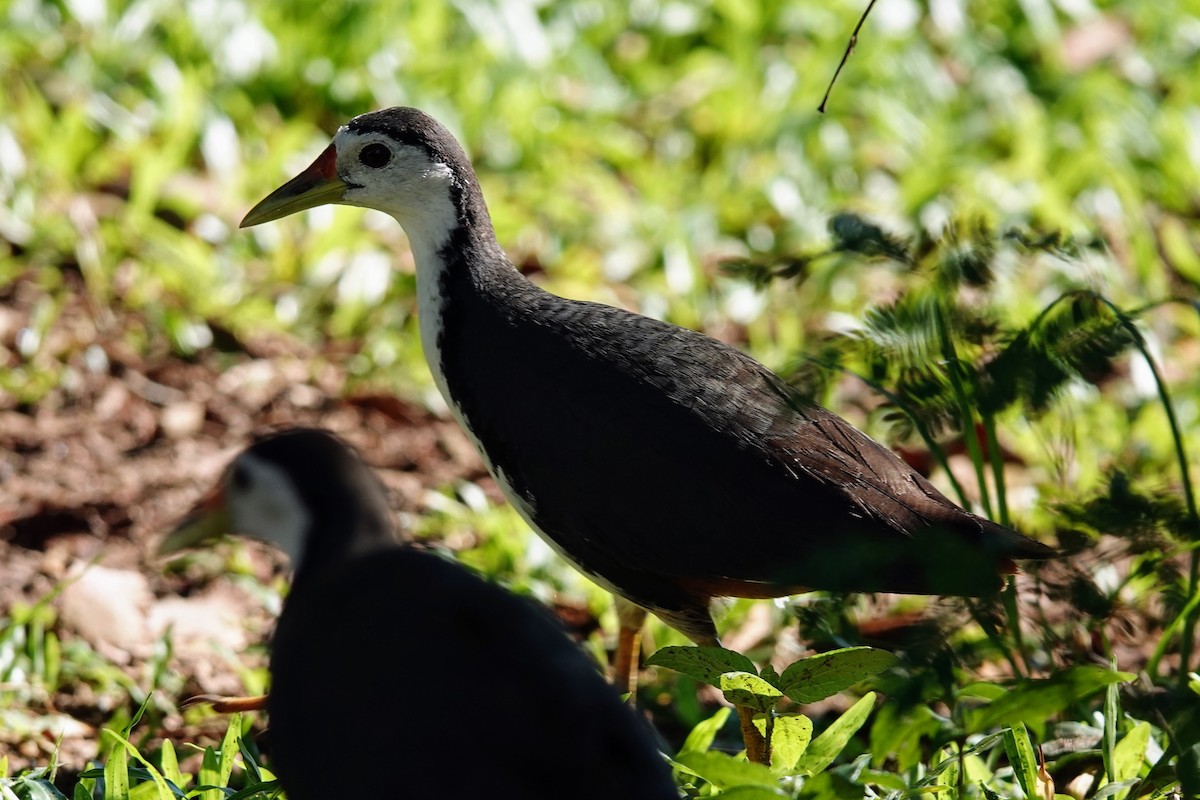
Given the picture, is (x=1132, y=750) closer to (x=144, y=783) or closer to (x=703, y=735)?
(x=703, y=735)

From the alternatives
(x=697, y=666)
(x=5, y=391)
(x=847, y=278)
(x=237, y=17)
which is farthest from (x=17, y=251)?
(x=697, y=666)

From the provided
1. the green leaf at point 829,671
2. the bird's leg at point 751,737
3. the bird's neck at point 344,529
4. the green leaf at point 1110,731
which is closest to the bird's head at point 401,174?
the bird's neck at point 344,529

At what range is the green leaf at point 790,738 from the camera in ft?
10.2

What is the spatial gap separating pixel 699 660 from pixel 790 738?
1.17 feet

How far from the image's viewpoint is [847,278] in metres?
5.94

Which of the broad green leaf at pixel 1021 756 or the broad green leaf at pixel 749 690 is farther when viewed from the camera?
the broad green leaf at pixel 1021 756

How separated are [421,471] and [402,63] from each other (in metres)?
2.03

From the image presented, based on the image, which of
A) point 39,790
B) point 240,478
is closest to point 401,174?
point 240,478

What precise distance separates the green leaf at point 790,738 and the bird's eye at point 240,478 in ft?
4.56

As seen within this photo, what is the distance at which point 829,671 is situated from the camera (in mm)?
2920

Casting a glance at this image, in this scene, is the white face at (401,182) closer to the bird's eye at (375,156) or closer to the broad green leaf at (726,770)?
the bird's eye at (375,156)

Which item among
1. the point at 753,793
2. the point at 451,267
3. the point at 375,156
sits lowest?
the point at 753,793

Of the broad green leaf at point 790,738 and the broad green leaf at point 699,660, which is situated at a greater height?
the broad green leaf at point 699,660

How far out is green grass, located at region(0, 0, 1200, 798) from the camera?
512 centimetres
